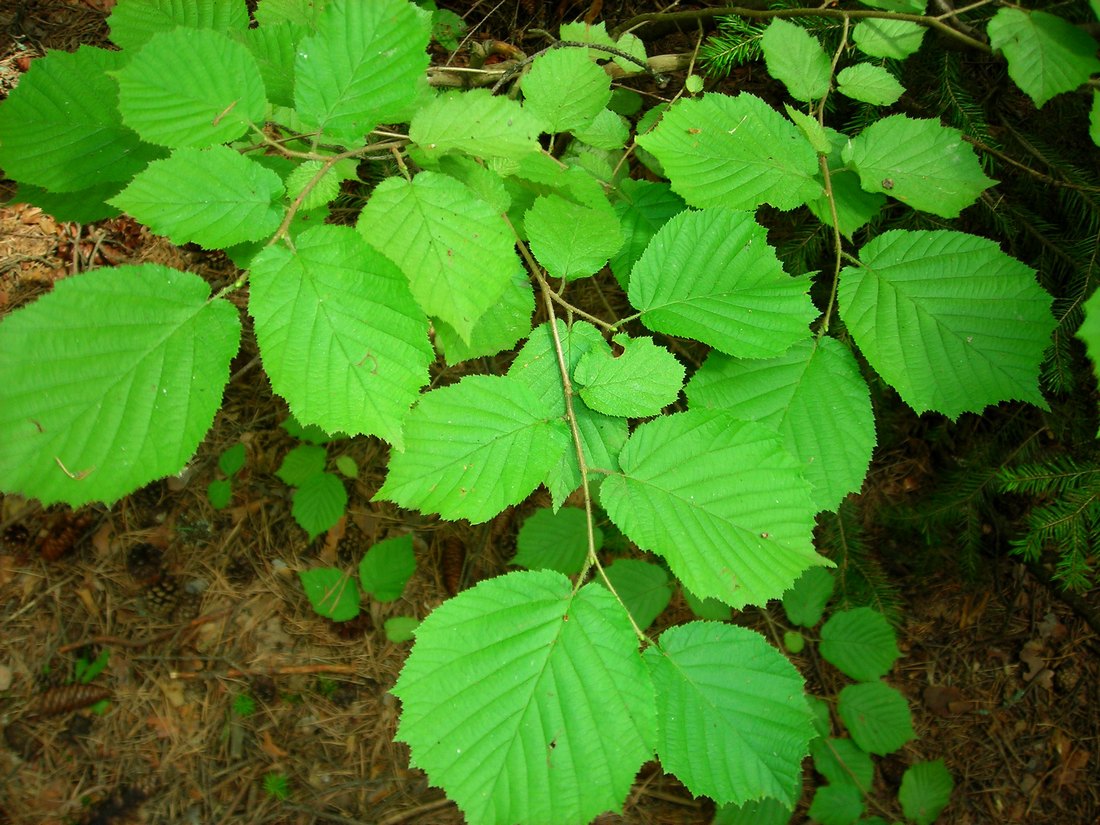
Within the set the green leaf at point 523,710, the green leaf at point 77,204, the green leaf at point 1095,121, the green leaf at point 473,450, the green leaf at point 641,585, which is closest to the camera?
the green leaf at point 523,710

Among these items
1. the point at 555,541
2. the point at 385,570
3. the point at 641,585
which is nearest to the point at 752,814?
the point at 641,585

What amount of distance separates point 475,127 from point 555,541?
161cm

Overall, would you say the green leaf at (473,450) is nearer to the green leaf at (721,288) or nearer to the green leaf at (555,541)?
the green leaf at (721,288)

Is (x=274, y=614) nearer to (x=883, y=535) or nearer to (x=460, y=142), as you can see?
(x=460, y=142)

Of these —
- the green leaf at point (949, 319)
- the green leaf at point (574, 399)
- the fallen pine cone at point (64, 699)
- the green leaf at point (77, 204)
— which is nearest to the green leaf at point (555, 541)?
the green leaf at point (574, 399)

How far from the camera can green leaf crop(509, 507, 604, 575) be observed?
244cm

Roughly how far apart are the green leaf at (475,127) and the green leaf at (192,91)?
0.32 meters

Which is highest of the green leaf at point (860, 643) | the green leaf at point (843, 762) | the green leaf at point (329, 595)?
the green leaf at point (329, 595)

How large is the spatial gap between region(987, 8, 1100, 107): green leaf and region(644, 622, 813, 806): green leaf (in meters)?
1.38

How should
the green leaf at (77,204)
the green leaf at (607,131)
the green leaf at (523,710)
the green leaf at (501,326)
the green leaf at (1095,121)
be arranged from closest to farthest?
the green leaf at (523,710), the green leaf at (1095,121), the green leaf at (501,326), the green leaf at (77,204), the green leaf at (607,131)

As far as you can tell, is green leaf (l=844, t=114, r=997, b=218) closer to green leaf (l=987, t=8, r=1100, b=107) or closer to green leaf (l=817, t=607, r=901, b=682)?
green leaf (l=987, t=8, r=1100, b=107)

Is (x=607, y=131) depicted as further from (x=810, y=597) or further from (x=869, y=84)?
(x=810, y=597)

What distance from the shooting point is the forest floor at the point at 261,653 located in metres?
2.51

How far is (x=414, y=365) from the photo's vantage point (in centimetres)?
117
